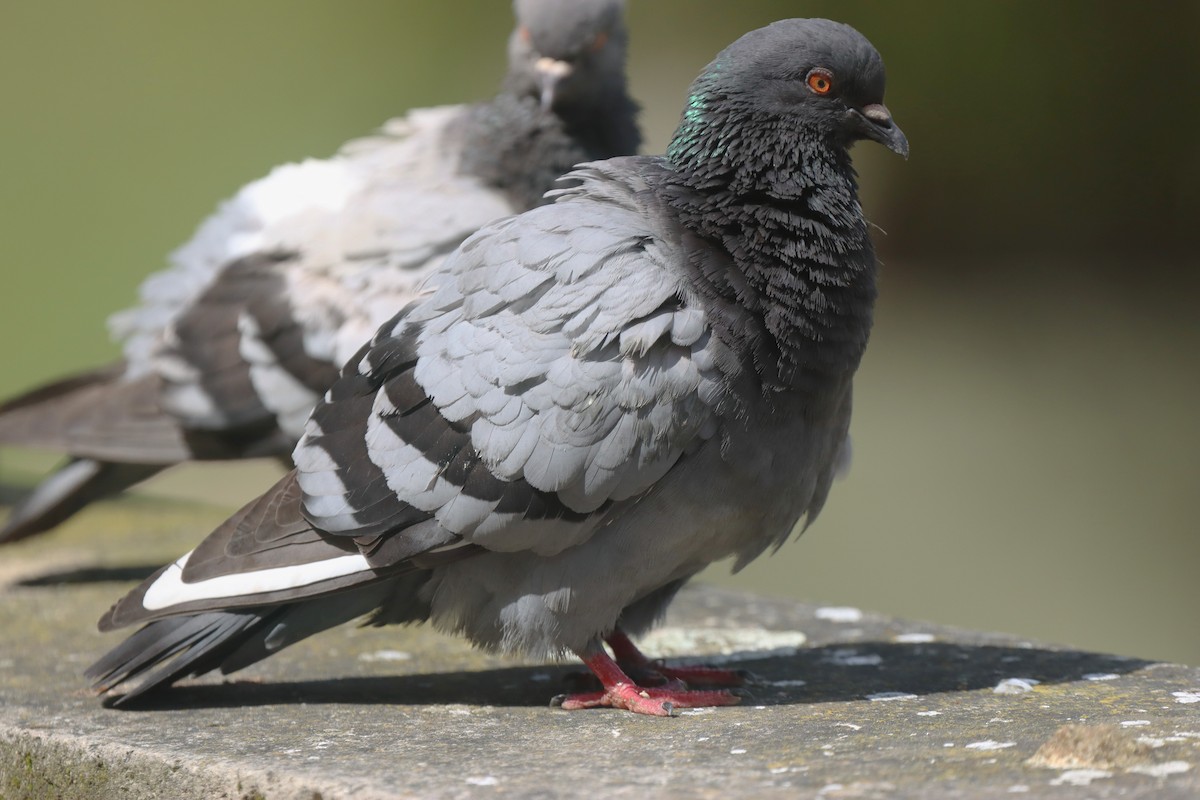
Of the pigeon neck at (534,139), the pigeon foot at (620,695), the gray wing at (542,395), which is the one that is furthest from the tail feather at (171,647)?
the pigeon neck at (534,139)

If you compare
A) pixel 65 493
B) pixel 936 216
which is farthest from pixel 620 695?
pixel 936 216

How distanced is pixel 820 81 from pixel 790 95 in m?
0.10

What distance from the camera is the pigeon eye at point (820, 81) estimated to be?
13.5ft

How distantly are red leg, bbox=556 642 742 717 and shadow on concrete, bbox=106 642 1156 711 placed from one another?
12 centimetres

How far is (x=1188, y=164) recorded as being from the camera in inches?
413

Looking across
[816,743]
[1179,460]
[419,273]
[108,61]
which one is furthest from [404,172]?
[1179,460]

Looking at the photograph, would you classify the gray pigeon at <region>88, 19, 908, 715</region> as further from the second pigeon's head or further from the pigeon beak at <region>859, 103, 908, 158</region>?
the second pigeon's head

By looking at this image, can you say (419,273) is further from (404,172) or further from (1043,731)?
(1043,731)

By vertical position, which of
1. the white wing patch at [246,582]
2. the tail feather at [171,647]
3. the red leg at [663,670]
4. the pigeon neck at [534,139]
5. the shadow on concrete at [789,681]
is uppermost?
the pigeon neck at [534,139]

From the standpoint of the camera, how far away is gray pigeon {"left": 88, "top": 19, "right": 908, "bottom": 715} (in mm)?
3670

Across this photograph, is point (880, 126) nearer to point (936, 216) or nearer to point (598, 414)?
point (598, 414)

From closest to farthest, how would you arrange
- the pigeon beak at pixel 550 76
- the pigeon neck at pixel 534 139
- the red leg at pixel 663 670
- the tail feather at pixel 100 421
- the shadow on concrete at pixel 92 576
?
the red leg at pixel 663 670, the shadow on concrete at pixel 92 576, the tail feather at pixel 100 421, the pigeon neck at pixel 534 139, the pigeon beak at pixel 550 76

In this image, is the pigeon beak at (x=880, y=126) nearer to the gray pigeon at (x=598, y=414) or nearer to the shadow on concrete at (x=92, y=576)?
the gray pigeon at (x=598, y=414)

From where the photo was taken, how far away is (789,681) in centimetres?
426
